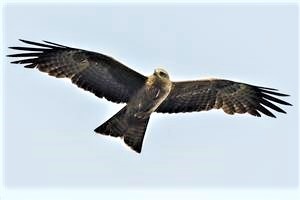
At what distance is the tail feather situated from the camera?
12.9 metres

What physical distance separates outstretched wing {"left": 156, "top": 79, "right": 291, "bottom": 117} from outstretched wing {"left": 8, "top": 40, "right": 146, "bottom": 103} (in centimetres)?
69

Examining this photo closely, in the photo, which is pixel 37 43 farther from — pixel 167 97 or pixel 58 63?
pixel 167 97

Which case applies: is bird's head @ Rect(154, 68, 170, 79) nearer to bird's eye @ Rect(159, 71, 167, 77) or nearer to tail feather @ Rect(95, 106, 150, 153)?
bird's eye @ Rect(159, 71, 167, 77)

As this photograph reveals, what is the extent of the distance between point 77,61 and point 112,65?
0.53 meters

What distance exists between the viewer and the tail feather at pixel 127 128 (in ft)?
42.4

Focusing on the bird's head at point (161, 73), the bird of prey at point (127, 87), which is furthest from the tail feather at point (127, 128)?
the bird's head at point (161, 73)

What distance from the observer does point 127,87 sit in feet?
42.5

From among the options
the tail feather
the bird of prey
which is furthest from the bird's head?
the tail feather

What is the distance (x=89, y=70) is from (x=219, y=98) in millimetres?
2123

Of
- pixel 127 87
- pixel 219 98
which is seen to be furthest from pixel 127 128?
pixel 219 98

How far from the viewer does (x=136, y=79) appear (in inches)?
507

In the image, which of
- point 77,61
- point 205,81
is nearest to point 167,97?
point 205,81

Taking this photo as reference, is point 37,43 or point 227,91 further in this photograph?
point 227,91

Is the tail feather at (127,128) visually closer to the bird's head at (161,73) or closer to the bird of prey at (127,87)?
the bird of prey at (127,87)
